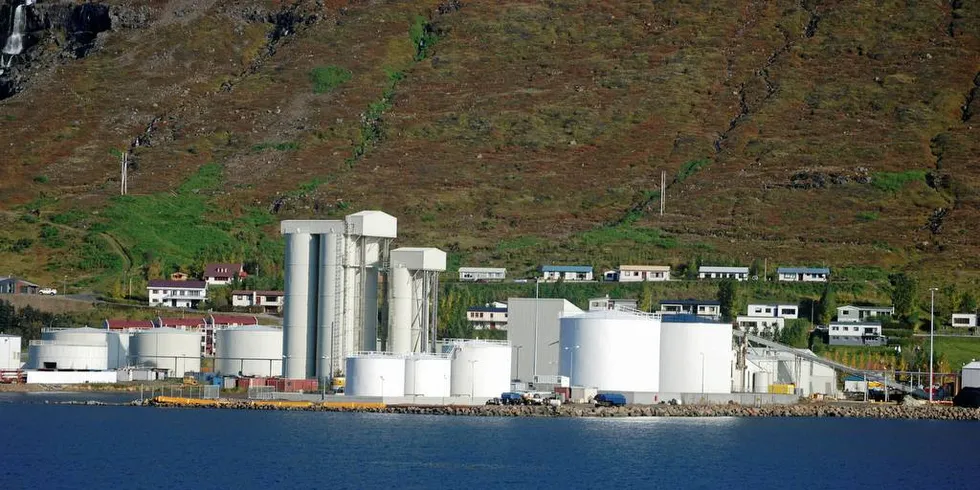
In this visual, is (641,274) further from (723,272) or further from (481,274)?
(481,274)

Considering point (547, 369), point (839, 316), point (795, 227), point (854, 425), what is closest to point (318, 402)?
point (547, 369)

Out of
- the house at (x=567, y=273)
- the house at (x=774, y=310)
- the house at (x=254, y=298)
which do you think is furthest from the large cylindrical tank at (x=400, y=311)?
the house at (x=254, y=298)

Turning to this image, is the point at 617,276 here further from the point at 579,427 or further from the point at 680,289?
the point at 579,427

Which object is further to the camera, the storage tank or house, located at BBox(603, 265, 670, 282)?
house, located at BBox(603, 265, 670, 282)

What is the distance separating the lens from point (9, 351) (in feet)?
463

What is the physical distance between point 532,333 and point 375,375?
45.6 ft

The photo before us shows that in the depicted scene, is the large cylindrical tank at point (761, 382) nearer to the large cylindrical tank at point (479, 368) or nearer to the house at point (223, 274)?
the large cylindrical tank at point (479, 368)

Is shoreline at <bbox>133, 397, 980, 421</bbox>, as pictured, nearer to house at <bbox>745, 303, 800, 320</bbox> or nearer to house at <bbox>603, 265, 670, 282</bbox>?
house at <bbox>745, 303, 800, 320</bbox>

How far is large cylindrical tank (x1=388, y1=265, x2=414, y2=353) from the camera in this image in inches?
4754

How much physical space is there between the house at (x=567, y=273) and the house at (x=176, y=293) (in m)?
32.4

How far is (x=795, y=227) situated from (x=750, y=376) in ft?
208

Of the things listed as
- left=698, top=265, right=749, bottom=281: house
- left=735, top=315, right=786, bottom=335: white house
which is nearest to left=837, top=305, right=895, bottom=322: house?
left=735, top=315, right=786, bottom=335: white house

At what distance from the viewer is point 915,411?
124 metres

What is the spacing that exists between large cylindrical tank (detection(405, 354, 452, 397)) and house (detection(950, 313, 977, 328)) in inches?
2347
